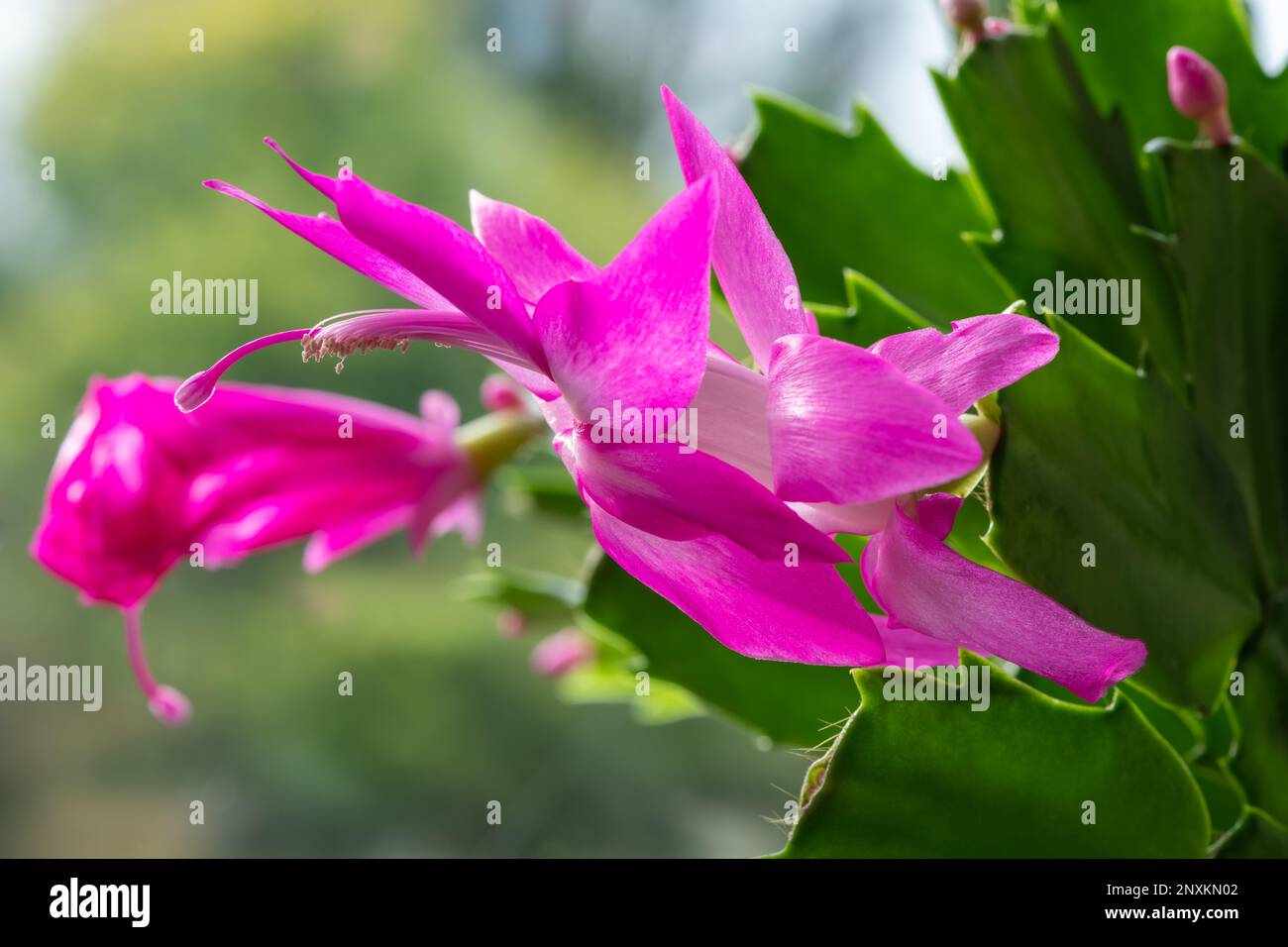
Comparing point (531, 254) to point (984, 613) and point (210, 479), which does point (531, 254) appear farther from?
point (210, 479)

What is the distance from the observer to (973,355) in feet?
0.72

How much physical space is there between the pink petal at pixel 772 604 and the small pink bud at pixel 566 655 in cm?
42

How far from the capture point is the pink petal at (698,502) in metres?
0.21

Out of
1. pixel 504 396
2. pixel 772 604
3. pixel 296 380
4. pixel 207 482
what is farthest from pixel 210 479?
pixel 296 380

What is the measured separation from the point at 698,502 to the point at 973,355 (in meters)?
0.06

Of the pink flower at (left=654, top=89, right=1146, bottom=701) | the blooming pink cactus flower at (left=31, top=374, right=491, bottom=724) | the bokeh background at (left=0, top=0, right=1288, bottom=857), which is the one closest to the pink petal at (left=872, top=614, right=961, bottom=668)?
the pink flower at (left=654, top=89, right=1146, bottom=701)

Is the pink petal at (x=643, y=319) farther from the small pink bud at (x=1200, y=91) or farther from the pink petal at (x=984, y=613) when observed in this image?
the small pink bud at (x=1200, y=91)

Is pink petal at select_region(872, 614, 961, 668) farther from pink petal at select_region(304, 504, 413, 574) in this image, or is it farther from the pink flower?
pink petal at select_region(304, 504, 413, 574)

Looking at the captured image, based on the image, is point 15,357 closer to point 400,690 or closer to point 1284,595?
point 400,690

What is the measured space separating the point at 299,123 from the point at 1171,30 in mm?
1413

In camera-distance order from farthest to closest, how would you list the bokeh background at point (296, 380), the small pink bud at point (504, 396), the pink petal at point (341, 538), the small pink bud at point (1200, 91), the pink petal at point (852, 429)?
the bokeh background at point (296, 380) → the small pink bud at point (504, 396) → the pink petal at point (341, 538) → the small pink bud at point (1200, 91) → the pink petal at point (852, 429)

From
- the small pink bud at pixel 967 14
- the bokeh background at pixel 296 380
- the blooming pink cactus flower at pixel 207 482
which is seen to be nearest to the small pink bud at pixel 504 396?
the blooming pink cactus flower at pixel 207 482

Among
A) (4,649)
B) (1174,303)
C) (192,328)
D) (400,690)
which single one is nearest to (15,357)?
(192,328)
